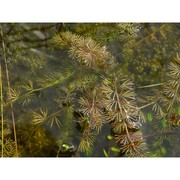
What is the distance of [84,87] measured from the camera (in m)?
2.07

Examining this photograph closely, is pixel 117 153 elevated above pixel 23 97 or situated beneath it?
situated beneath

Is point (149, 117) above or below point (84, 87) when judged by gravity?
below

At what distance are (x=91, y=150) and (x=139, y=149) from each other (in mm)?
291

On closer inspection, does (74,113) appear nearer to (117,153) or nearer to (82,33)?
(117,153)

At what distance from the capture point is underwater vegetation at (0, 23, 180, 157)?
205 centimetres

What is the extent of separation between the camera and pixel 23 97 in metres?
2.09

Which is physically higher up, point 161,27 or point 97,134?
point 161,27

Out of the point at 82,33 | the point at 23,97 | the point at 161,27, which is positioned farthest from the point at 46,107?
the point at 161,27

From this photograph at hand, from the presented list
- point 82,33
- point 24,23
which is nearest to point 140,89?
point 82,33

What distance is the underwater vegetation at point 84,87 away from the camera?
2053mm
